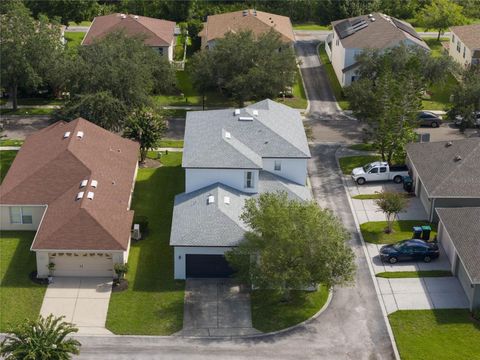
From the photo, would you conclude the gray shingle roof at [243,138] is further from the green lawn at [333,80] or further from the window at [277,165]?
the green lawn at [333,80]

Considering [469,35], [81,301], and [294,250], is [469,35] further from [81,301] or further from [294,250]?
[81,301]

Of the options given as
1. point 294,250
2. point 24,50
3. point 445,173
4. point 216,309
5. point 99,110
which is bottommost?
point 216,309

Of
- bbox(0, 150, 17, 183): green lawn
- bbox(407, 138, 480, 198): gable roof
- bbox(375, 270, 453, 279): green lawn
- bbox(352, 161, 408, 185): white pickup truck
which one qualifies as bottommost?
bbox(0, 150, 17, 183): green lawn

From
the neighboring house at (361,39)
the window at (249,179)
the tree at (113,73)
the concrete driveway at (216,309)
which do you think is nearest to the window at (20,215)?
the concrete driveway at (216,309)

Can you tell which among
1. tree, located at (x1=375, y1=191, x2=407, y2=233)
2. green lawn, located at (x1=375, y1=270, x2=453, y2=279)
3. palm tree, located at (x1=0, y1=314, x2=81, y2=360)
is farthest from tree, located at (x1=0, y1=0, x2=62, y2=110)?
green lawn, located at (x1=375, y1=270, x2=453, y2=279)

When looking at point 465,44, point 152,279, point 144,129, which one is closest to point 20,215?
point 152,279

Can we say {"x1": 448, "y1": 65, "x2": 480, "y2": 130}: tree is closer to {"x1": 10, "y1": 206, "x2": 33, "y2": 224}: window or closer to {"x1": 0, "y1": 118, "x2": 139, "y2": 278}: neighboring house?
{"x1": 0, "y1": 118, "x2": 139, "y2": 278}: neighboring house
